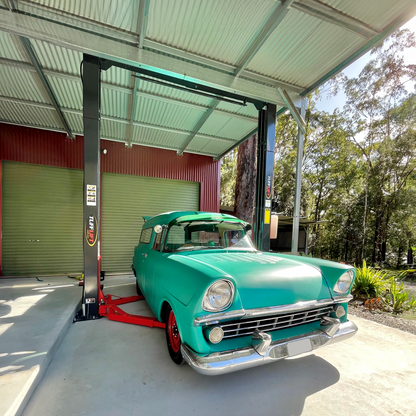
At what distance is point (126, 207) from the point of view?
745 cm

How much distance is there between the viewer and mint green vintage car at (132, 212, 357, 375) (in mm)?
1880

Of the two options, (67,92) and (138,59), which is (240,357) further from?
(67,92)

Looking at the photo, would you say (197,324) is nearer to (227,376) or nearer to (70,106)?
(227,376)

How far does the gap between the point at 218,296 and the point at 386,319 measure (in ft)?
12.5

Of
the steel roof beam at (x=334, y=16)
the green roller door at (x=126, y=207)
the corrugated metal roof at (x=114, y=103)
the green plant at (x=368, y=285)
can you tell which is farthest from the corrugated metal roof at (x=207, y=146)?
the green plant at (x=368, y=285)

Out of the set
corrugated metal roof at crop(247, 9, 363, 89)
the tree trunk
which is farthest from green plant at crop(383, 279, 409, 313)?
corrugated metal roof at crop(247, 9, 363, 89)

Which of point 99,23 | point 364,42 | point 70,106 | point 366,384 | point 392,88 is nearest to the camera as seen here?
point 366,384

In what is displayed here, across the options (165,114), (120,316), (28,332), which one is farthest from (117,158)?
(28,332)

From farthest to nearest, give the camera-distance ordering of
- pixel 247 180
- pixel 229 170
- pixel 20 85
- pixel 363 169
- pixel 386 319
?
pixel 229 170, pixel 363 169, pixel 247 180, pixel 20 85, pixel 386 319

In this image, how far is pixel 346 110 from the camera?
1552cm

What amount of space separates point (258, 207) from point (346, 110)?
14958 mm

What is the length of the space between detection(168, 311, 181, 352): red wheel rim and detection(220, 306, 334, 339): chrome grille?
0.81 m

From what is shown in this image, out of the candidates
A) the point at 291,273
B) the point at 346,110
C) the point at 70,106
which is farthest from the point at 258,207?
the point at 346,110

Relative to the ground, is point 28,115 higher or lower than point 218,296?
higher
